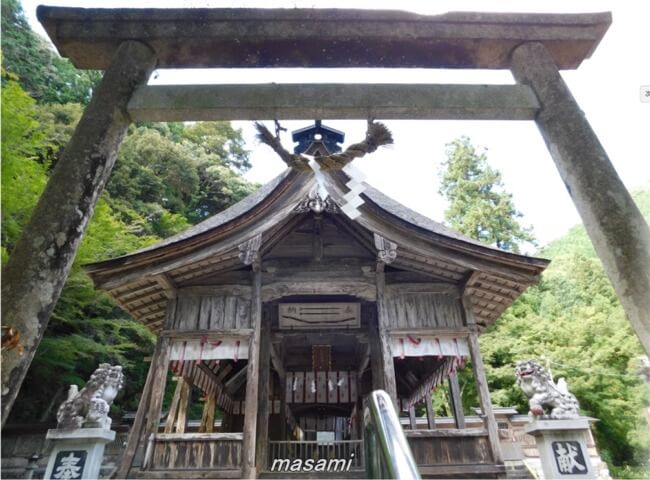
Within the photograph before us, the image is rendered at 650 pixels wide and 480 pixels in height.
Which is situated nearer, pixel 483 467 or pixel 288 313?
pixel 483 467

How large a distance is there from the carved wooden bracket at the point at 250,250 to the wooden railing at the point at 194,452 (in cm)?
274

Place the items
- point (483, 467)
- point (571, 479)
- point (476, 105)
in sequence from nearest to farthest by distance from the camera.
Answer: point (476, 105)
point (571, 479)
point (483, 467)

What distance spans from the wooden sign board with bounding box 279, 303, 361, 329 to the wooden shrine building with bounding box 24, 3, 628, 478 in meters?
0.04

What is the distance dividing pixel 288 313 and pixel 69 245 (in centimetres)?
554

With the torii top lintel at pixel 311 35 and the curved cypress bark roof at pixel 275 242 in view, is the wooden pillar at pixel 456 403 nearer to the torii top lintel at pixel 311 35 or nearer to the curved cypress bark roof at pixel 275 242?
the curved cypress bark roof at pixel 275 242

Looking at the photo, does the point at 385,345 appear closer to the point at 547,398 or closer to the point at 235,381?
the point at 547,398

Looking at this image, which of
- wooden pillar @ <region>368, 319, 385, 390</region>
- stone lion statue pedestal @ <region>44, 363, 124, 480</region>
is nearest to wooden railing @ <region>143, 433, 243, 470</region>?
stone lion statue pedestal @ <region>44, 363, 124, 480</region>

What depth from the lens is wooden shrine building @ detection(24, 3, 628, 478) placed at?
3768 mm

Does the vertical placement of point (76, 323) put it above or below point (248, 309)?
above

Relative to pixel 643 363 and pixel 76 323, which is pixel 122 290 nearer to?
pixel 76 323

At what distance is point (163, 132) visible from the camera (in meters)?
31.2

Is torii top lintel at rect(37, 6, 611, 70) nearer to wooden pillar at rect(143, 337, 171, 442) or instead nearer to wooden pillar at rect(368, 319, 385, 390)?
wooden pillar at rect(143, 337, 171, 442)

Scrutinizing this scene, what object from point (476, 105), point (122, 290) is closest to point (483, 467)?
point (476, 105)

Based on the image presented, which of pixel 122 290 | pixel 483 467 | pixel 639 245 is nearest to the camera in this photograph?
pixel 639 245
